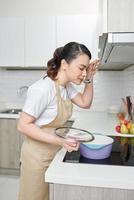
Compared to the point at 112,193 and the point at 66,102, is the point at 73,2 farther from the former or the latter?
the point at 112,193

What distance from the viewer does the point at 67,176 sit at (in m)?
0.97

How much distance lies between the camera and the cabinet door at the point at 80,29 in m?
2.88

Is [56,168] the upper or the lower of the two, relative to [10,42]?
lower

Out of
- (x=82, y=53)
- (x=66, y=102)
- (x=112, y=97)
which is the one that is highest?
(x=82, y=53)

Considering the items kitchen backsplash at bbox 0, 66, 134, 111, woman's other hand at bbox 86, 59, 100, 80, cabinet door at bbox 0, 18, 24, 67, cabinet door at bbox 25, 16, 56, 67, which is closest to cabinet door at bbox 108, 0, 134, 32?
woman's other hand at bbox 86, 59, 100, 80

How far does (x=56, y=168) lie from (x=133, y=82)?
1.45 metres

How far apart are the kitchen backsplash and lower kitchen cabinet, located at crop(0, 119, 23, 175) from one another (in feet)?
1.48

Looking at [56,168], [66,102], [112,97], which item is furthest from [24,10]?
[56,168]

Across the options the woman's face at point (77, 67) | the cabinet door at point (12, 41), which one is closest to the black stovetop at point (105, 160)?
the woman's face at point (77, 67)

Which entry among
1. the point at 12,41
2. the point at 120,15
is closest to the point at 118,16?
the point at 120,15

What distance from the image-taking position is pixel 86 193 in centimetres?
97

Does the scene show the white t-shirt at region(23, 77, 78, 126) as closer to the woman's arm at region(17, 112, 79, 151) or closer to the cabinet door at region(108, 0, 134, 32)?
the woman's arm at region(17, 112, 79, 151)

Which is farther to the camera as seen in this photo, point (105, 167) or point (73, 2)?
point (73, 2)

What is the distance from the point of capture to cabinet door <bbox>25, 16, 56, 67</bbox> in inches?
116
